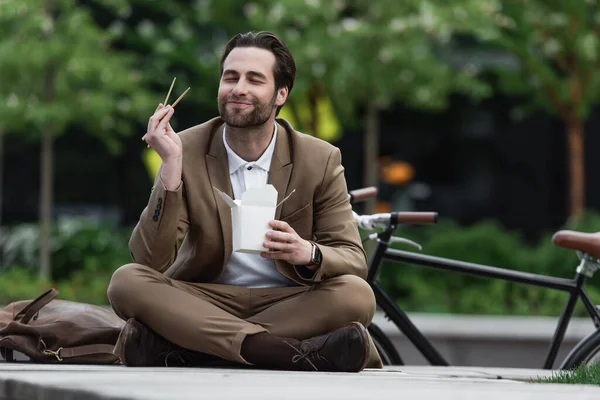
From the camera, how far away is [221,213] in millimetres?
5406

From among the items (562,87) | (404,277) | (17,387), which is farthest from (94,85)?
(17,387)

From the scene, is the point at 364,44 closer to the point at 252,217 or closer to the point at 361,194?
the point at 361,194

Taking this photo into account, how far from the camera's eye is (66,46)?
1400 cm

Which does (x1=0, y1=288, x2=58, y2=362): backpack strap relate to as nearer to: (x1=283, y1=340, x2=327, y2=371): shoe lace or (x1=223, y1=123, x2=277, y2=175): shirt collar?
(x1=223, y1=123, x2=277, y2=175): shirt collar

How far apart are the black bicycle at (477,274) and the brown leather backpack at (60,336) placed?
4.51ft

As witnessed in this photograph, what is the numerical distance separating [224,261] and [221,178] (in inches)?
12.6

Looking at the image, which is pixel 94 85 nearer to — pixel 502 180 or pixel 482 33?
pixel 482 33

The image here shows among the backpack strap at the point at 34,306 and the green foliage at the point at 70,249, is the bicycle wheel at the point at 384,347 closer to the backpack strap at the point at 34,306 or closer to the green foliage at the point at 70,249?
the backpack strap at the point at 34,306

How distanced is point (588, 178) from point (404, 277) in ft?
29.6

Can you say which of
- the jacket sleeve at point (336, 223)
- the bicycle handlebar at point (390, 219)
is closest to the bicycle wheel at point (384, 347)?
the bicycle handlebar at point (390, 219)

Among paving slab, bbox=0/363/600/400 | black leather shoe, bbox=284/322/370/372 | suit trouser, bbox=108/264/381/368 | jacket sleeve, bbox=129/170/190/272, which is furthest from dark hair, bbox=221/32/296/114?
paving slab, bbox=0/363/600/400

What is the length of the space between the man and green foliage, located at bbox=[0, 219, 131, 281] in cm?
900

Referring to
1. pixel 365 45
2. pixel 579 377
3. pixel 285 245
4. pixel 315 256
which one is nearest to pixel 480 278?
pixel 365 45

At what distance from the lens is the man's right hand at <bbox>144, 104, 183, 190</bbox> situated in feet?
17.0
